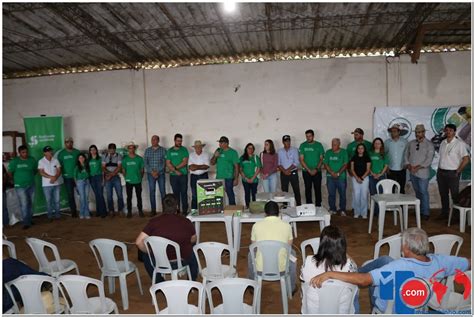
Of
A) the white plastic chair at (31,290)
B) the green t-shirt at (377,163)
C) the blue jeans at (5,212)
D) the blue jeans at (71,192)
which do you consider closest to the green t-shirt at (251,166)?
the green t-shirt at (377,163)

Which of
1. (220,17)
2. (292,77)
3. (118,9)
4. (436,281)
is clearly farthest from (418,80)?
(436,281)

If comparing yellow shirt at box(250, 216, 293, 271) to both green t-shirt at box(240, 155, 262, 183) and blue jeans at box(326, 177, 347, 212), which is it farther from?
blue jeans at box(326, 177, 347, 212)

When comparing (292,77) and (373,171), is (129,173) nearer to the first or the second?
(292,77)

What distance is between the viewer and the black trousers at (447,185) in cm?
660

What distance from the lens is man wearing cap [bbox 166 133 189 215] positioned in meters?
7.97

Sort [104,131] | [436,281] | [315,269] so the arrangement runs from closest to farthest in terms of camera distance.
Answer: 1. [436,281]
2. [315,269]
3. [104,131]

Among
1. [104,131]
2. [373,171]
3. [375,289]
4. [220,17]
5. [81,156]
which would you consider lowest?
[375,289]

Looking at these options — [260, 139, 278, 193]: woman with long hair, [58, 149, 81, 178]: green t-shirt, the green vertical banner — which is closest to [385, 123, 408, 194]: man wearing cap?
[260, 139, 278, 193]: woman with long hair

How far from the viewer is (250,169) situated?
7.65 meters

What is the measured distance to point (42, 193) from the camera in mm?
8484

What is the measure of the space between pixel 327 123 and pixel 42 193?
630 centimetres

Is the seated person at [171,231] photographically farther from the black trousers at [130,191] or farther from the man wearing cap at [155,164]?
the black trousers at [130,191]

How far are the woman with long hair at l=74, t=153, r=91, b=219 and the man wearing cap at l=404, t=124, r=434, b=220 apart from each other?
6.45 metres

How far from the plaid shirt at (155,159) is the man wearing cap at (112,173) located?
2.09 ft
